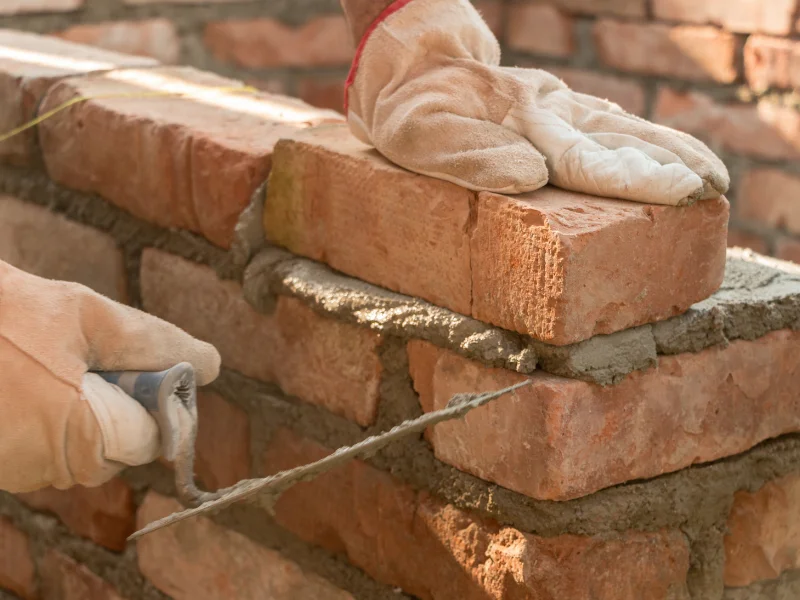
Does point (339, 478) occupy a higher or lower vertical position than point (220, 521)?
higher

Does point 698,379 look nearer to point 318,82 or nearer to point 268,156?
point 268,156

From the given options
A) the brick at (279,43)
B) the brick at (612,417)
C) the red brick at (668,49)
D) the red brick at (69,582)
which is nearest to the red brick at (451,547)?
the brick at (612,417)

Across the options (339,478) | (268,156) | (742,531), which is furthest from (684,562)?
(268,156)

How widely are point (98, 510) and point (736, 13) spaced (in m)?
2.44

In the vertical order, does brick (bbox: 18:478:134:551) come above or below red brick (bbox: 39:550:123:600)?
above

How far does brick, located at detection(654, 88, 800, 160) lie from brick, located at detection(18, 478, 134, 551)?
2.28 metres

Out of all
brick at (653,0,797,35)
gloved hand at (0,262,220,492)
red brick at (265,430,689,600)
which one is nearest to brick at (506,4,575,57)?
brick at (653,0,797,35)

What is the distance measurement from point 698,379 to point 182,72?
3.88 feet

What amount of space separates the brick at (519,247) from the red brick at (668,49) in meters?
2.32

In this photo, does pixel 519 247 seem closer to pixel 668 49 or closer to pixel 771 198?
pixel 771 198

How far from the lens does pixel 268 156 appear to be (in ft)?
4.95

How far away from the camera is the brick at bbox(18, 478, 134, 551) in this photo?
6.06 ft

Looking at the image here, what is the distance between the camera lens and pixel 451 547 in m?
1.33

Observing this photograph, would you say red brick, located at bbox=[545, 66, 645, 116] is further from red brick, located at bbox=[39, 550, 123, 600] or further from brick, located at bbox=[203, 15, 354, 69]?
red brick, located at bbox=[39, 550, 123, 600]
